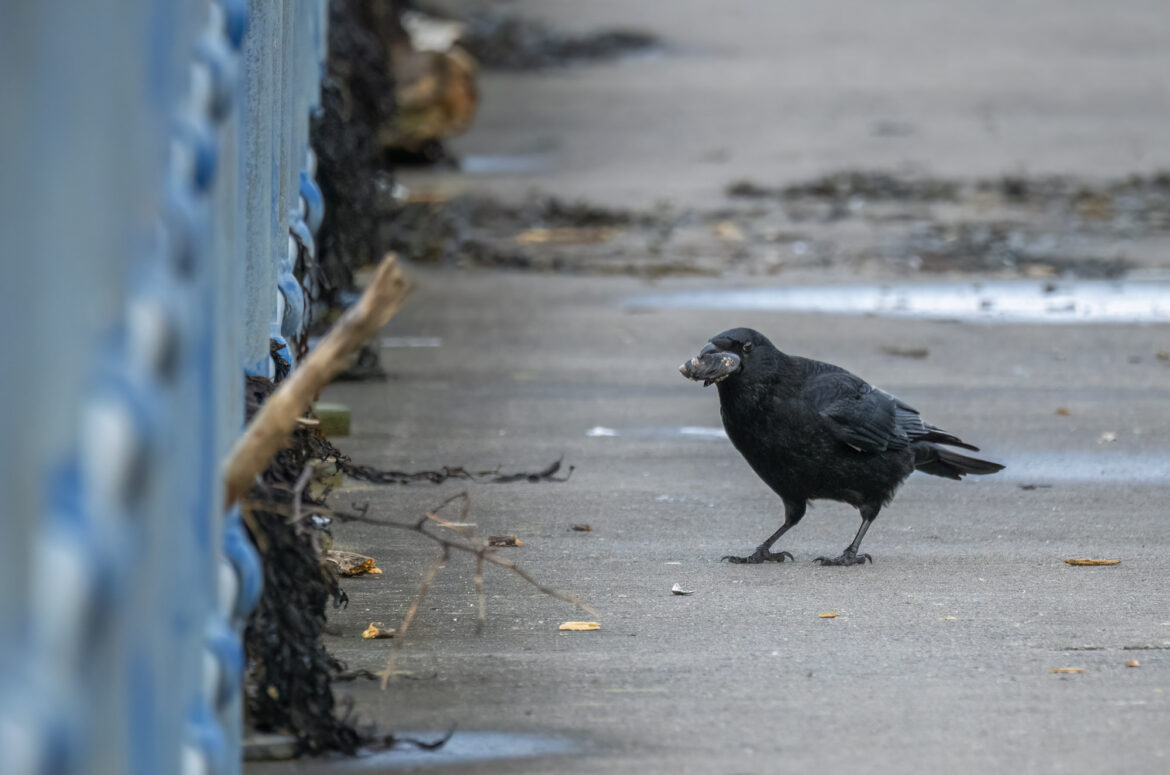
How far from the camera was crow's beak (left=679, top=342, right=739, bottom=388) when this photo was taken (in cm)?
558

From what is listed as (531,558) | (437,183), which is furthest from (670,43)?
(531,558)

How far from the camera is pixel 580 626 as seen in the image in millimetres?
4906

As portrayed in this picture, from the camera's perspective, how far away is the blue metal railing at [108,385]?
1.95 metres

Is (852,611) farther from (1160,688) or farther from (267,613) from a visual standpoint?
(267,613)

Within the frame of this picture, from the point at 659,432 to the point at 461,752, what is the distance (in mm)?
4253

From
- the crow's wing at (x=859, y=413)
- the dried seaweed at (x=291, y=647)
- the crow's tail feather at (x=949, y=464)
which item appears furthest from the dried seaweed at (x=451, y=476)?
the dried seaweed at (x=291, y=647)

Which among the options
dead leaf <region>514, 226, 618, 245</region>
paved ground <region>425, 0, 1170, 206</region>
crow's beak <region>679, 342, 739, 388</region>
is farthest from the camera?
paved ground <region>425, 0, 1170, 206</region>

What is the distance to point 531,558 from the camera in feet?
18.7

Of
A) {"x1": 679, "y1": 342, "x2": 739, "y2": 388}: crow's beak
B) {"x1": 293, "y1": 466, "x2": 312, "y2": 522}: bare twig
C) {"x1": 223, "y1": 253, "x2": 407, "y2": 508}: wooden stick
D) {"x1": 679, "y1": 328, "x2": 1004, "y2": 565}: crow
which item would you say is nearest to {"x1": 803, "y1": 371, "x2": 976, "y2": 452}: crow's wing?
{"x1": 679, "y1": 328, "x2": 1004, "y2": 565}: crow

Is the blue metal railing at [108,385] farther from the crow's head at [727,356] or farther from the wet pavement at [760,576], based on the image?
the crow's head at [727,356]

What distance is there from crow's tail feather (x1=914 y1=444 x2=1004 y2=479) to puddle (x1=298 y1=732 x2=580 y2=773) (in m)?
2.74

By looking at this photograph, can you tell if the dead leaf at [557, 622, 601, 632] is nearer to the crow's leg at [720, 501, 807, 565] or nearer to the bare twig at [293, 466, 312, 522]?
the crow's leg at [720, 501, 807, 565]

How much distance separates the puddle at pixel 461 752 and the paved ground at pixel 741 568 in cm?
1

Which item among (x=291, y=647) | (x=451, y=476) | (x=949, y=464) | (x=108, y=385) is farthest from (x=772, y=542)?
(x=108, y=385)
